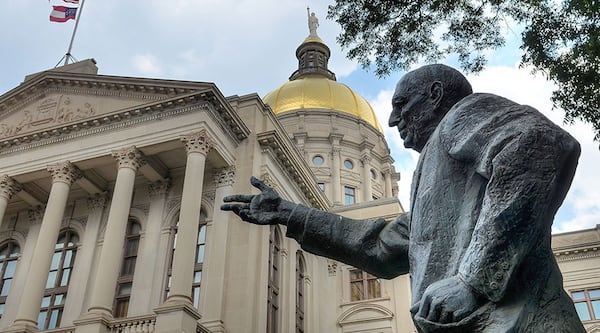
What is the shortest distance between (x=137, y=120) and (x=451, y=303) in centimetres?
2410

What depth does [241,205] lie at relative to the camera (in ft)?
9.66

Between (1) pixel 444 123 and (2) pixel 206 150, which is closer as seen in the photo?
(1) pixel 444 123

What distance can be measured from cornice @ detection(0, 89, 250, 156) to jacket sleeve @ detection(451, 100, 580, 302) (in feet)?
72.9

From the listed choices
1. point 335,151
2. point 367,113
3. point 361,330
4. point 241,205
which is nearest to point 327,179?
point 335,151

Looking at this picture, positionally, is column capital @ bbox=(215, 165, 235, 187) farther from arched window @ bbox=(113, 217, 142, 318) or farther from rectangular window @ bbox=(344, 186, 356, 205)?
rectangular window @ bbox=(344, 186, 356, 205)

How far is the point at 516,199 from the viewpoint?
1950mm

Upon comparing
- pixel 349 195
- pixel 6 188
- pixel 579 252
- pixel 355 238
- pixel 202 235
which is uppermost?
pixel 349 195

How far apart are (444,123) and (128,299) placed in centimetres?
2345

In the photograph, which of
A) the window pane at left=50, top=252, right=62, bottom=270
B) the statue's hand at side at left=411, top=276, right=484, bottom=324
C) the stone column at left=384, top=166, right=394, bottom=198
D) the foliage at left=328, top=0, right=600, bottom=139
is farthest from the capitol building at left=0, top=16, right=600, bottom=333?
the stone column at left=384, top=166, right=394, bottom=198

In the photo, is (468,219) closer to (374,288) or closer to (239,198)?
(239,198)

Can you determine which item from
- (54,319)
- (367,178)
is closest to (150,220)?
(54,319)

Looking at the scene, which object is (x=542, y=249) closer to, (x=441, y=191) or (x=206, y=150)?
(x=441, y=191)

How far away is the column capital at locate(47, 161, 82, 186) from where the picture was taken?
24.6 meters

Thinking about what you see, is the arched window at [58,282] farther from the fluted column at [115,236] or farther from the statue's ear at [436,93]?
the statue's ear at [436,93]
